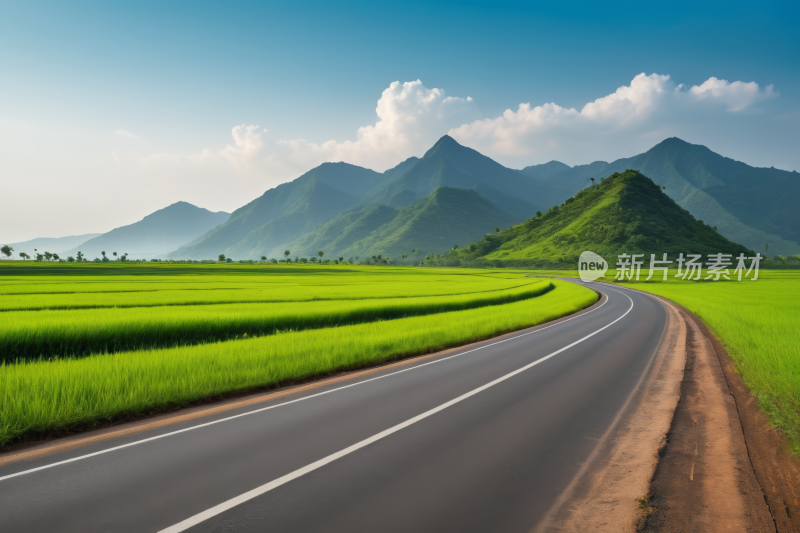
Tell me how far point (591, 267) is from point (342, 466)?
126513 millimetres

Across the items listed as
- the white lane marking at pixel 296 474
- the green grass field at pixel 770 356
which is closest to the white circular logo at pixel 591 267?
the green grass field at pixel 770 356

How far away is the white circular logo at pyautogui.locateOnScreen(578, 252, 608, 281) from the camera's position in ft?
331

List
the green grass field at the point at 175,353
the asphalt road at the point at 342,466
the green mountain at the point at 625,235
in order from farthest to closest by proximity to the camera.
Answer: the green mountain at the point at 625,235 → the green grass field at the point at 175,353 → the asphalt road at the point at 342,466

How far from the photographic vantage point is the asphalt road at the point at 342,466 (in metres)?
4.47

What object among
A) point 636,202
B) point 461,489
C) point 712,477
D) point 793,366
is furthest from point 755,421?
point 636,202

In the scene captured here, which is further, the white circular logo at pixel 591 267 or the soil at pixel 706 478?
the white circular logo at pixel 591 267

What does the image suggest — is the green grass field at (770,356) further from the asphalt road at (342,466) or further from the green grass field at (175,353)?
the green grass field at (175,353)

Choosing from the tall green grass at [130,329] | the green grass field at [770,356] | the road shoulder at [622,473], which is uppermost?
the green grass field at [770,356]

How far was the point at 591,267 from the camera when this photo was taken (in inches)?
4673

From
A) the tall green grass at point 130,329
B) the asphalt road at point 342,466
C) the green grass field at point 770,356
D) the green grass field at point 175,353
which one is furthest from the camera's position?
the tall green grass at point 130,329

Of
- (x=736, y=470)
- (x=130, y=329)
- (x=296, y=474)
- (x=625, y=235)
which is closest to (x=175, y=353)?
(x=130, y=329)

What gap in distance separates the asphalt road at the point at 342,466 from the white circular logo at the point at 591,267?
93557mm

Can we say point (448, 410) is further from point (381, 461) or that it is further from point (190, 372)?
point (190, 372)

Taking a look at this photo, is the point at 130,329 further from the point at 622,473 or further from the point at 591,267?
the point at 591,267
